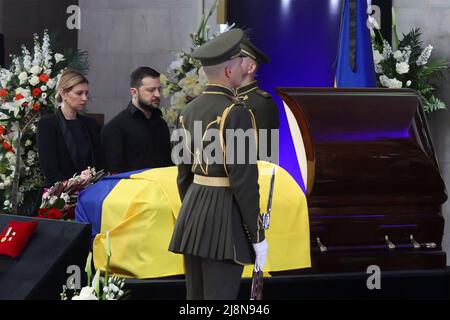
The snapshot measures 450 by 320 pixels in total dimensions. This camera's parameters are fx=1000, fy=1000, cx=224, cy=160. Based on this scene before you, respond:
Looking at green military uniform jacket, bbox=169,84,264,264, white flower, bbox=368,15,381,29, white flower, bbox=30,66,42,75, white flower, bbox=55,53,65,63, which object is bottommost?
green military uniform jacket, bbox=169,84,264,264

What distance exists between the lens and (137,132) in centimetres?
590

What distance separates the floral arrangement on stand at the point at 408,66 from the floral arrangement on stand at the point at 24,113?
2.30 metres

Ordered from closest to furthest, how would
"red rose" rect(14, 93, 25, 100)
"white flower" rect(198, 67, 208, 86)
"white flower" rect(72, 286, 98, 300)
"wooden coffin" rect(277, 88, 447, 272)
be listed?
"white flower" rect(72, 286, 98, 300) < "wooden coffin" rect(277, 88, 447, 272) < "red rose" rect(14, 93, 25, 100) < "white flower" rect(198, 67, 208, 86)

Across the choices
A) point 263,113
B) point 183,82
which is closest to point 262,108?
point 263,113

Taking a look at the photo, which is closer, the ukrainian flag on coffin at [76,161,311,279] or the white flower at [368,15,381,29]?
the ukrainian flag on coffin at [76,161,311,279]

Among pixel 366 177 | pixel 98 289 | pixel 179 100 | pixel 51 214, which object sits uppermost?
pixel 179 100

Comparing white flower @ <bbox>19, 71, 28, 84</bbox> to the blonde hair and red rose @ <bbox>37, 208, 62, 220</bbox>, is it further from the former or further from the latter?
red rose @ <bbox>37, 208, 62, 220</bbox>

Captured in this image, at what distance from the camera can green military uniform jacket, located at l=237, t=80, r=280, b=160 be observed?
550cm

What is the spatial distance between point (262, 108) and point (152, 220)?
39.9 inches

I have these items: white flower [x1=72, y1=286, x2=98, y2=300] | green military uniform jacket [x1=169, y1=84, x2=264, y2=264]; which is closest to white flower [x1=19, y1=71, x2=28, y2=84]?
green military uniform jacket [x1=169, y1=84, x2=264, y2=264]

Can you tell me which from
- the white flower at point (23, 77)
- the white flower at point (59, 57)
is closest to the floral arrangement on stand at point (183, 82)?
the white flower at point (59, 57)

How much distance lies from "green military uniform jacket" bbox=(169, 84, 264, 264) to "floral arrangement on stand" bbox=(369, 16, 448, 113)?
10.6ft

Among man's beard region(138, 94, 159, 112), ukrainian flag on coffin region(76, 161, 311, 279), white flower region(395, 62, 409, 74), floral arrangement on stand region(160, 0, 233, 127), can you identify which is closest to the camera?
ukrainian flag on coffin region(76, 161, 311, 279)

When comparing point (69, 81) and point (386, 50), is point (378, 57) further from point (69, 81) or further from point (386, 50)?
point (69, 81)
